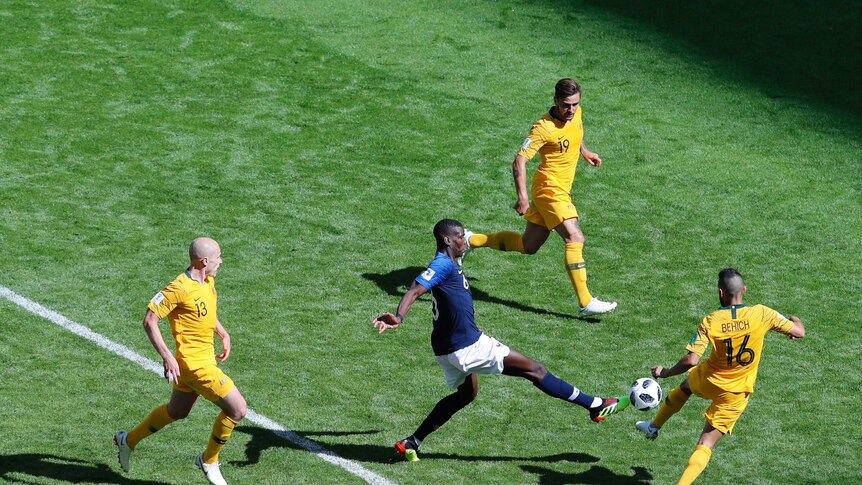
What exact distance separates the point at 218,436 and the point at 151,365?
2639 mm

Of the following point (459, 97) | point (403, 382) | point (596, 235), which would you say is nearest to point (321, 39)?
point (459, 97)

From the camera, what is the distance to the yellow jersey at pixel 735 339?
30.2 ft

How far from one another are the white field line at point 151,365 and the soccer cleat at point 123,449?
1356mm

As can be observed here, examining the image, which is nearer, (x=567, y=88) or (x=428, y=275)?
(x=428, y=275)

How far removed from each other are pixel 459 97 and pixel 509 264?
4.86 m

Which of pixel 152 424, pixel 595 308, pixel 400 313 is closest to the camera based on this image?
pixel 400 313

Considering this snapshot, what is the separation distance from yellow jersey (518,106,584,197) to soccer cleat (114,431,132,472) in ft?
16.7

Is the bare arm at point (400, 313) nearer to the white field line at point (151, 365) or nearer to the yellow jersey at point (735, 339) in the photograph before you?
the white field line at point (151, 365)

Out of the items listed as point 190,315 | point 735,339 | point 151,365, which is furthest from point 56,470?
point 735,339

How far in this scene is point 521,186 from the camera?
39.7 feet

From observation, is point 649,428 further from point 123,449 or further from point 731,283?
point 123,449

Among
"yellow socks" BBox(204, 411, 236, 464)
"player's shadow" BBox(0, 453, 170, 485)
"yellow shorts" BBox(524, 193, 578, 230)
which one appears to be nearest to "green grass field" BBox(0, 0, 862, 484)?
"player's shadow" BBox(0, 453, 170, 485)

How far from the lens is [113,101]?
18.0m

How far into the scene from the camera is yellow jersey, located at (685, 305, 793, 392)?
9211 millimetres
